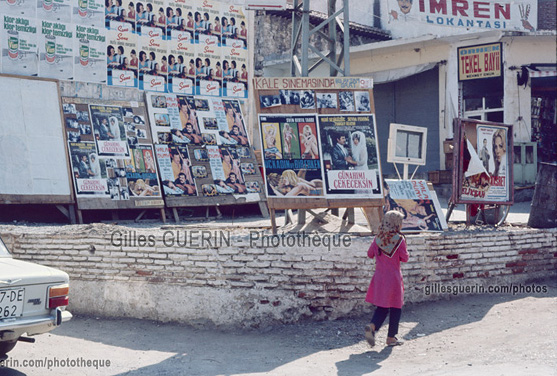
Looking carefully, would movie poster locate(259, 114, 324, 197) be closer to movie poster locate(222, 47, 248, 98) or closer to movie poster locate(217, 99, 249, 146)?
movie poster locate(217, 99, 249, 146)

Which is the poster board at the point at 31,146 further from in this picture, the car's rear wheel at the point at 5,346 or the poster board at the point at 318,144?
the car's rear wheel at the point at 5,346

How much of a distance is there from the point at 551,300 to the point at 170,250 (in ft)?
15.8

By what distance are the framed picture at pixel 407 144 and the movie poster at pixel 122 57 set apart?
20.0 feet

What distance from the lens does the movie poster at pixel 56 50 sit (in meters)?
12.3

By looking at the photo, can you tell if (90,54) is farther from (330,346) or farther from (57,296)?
(330,346)

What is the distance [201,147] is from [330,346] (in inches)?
299

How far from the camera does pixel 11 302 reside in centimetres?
549

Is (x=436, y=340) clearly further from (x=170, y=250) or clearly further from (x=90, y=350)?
(x=90, y=350)

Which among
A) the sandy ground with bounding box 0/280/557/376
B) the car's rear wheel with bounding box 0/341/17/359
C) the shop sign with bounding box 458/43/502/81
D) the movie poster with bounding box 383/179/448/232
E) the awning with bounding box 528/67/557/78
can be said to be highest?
the shop sign with bounding box 458/43/502/81

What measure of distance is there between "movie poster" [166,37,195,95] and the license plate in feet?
28.9

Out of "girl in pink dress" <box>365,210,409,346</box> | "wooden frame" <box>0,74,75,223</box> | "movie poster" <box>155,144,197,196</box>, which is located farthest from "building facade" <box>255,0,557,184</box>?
"girl in pink dress" <box>365,210,409,346</box>

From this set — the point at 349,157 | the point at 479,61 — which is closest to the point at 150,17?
the point at 349,157

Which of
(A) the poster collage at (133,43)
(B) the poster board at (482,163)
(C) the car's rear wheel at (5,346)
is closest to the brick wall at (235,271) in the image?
(B) the poster board at (482,163)

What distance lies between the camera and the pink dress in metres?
6.56
